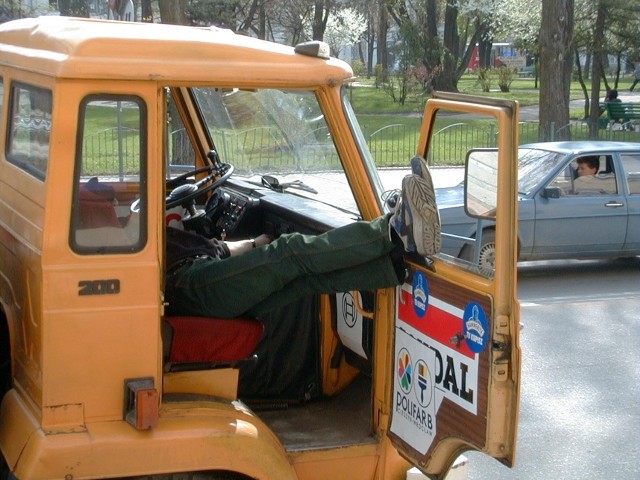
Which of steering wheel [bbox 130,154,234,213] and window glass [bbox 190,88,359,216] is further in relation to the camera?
steering wheel [bbox 130,154,234,213]

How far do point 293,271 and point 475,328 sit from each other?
66 centimetres

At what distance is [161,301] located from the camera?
10.3 ft

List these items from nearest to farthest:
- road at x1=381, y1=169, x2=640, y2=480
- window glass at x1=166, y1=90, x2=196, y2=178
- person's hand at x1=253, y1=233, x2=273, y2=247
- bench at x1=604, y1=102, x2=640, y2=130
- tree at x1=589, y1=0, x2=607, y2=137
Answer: person's hand at x1=253, y1=233, x2=273, y2=247
window glass at x1=166, y1=90, x2=196, y2=178
road at x1=381, y1=169, x2=640, y2=480
tree at x1=589, y1=0, x2=607, y2=137
bench at x1=604, y1=102, x2=640, y2=130

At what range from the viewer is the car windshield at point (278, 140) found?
12.7 ft

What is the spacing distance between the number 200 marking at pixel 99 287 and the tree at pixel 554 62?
17838mm

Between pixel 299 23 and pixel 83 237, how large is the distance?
4648 centimetres

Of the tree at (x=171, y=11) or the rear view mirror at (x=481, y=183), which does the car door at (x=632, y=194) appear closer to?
the tree at (x=171, y=11)

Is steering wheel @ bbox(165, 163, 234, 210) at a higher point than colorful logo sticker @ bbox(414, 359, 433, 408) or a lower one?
higher

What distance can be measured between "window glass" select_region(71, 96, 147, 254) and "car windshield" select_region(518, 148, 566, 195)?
8.14m

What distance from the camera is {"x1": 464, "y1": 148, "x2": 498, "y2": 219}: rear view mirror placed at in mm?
3186

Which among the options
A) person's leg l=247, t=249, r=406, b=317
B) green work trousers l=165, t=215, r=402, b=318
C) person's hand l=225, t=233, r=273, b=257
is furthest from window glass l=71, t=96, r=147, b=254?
person's hand l=225, t=233, r=273, b=257

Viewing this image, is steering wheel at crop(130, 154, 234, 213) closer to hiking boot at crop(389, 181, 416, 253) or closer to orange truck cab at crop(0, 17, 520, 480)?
orange truck cab at crop(0, 17, 520, 480)

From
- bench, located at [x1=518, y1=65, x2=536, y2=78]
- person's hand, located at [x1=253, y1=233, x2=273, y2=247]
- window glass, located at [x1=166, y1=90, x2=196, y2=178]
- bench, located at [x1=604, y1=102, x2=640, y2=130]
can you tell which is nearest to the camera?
person's hand, located at [x1=253, y1=233, x2=273, y2=247]

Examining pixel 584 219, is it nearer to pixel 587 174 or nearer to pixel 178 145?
pixel 587 174
